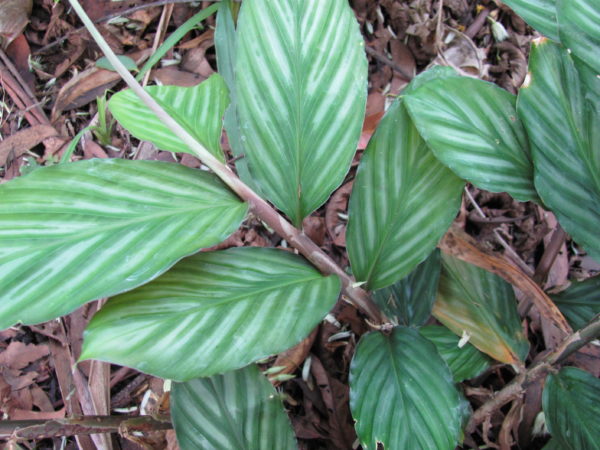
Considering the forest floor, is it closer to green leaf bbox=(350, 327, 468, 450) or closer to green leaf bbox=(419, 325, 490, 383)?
green leaf bbox=(419, 325, 490, 383)

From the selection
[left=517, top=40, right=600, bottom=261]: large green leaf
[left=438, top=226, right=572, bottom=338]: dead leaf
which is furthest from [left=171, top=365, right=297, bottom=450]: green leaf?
[left=517, top=40, right=600, bottom=261]: large green leaf

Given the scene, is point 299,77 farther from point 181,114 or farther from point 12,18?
point 12,18

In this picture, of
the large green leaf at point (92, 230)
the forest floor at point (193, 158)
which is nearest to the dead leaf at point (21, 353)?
the forest floor at point (193, 158)

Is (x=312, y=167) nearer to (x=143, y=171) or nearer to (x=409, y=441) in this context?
(x=143, y=171)

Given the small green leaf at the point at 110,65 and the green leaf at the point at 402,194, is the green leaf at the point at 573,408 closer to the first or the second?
the green leaf at the point at 402,194

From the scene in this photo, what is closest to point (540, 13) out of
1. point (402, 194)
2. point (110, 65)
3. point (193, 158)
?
point (402, 194)
